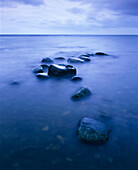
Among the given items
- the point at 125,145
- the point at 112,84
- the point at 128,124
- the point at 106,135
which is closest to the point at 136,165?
the point at 125,145

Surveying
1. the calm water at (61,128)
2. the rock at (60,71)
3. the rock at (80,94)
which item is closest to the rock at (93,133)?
the calm water at (61,128)

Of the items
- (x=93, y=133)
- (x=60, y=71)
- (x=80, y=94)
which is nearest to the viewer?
(x=93, y=133)

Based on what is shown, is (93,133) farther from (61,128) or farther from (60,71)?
(60,71)

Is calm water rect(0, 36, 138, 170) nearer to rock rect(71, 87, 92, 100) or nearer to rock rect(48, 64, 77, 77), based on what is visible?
rock rect(71, 87, 92, 100)

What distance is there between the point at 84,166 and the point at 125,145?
4.02 ft

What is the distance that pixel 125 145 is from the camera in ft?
12.1

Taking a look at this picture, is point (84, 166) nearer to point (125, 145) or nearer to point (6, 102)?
point (125, 145)

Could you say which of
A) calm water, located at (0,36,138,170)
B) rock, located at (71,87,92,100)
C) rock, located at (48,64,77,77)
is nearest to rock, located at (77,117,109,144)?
calm water, located at (0,36,138,170)

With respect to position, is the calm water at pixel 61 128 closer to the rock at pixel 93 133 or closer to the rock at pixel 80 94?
the rock at pixel 93 133

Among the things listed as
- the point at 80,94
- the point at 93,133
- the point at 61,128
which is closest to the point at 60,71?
the point at 80,94

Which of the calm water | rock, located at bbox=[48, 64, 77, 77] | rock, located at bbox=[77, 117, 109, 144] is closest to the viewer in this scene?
the calm water

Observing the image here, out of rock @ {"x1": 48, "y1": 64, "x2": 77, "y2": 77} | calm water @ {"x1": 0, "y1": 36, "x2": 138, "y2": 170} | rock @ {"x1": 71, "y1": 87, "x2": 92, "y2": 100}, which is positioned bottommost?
calm water @ {"x1": 0, "y1": 36, "x2": 138, "y2": 170}

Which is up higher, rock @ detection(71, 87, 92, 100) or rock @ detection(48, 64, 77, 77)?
rock @ detection(48, 64, 77, 77)

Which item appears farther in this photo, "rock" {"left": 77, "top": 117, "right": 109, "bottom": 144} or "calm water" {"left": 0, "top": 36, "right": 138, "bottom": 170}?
"rock" {"left": 77, "top": 117, "right": 109, "bottom": 144}
